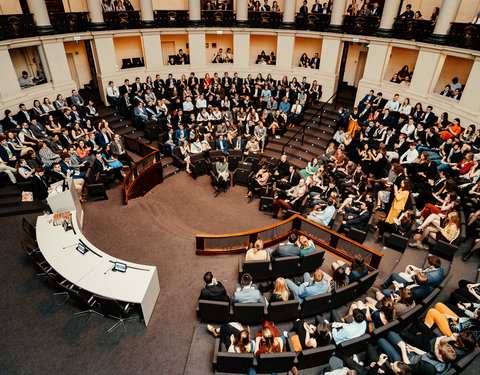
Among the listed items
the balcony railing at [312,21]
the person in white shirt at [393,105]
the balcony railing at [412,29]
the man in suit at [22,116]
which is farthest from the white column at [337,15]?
the man in suit at [22,116]

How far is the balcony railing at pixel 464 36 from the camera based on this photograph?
10632 mm

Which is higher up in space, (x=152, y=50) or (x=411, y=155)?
(x=152, y=50)

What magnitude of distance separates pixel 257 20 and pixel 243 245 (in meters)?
14.5

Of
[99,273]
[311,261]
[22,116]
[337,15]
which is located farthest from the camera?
[337,15]

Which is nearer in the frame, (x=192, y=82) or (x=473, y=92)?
(x=473, y=92)

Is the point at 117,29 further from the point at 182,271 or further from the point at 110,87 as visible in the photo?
the point at 182,271

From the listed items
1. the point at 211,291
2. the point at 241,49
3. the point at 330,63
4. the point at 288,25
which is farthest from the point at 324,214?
the point at 241,49

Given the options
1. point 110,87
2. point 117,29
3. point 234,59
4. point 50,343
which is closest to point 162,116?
point 110,87

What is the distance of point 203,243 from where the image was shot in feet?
23.7

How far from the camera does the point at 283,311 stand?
214 inches

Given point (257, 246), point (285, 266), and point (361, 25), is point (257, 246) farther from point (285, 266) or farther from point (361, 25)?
point (361, 25)

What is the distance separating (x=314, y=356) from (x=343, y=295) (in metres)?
1.46

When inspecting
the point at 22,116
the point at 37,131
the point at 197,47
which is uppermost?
the point at 197,47

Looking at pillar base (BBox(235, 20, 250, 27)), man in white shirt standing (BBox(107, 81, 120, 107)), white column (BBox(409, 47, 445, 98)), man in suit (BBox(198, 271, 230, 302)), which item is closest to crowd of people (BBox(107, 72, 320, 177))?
man in white shirt standing (BBox(107, 81, 120, 107))
